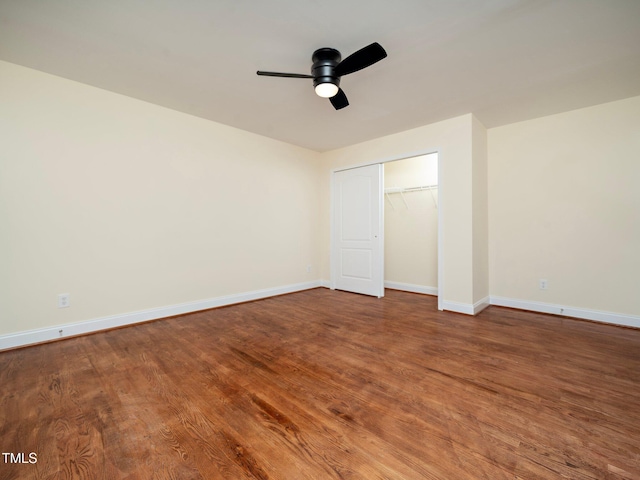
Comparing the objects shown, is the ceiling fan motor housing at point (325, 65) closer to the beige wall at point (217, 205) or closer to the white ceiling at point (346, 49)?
the white ceiling at point (346, 49)

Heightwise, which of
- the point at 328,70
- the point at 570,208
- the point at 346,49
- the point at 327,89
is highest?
the point at 346,49

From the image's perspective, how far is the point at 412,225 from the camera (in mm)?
4875

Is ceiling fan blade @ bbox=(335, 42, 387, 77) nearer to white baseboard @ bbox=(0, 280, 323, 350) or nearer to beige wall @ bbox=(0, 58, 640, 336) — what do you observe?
beige wall @ bbox=(0, 58, 640, 336)

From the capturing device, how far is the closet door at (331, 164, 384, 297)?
4.38 m

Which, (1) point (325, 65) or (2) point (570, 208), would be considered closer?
(1) point (325, 65)

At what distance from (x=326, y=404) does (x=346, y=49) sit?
264 centimetres

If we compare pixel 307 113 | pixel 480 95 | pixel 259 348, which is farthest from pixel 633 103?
pixel 259 348

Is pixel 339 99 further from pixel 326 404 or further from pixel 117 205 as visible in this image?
pixel 117 205

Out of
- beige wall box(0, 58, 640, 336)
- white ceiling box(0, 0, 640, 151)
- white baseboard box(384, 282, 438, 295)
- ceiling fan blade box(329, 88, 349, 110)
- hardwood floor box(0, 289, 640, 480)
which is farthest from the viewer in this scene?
white baseboard box(384, 282, 438, 295)

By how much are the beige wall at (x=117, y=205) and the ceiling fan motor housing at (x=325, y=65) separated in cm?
209

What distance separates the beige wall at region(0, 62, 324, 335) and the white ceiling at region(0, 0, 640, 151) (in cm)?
33

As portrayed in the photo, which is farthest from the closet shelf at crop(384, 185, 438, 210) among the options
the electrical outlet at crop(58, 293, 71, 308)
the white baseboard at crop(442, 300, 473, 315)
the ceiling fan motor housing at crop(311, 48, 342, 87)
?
the electrical outlet at crop(58, 293, 71, 308)

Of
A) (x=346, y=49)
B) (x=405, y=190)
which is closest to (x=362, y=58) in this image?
(x=346, y=49)

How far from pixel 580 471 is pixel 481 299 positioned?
2.73 meters
